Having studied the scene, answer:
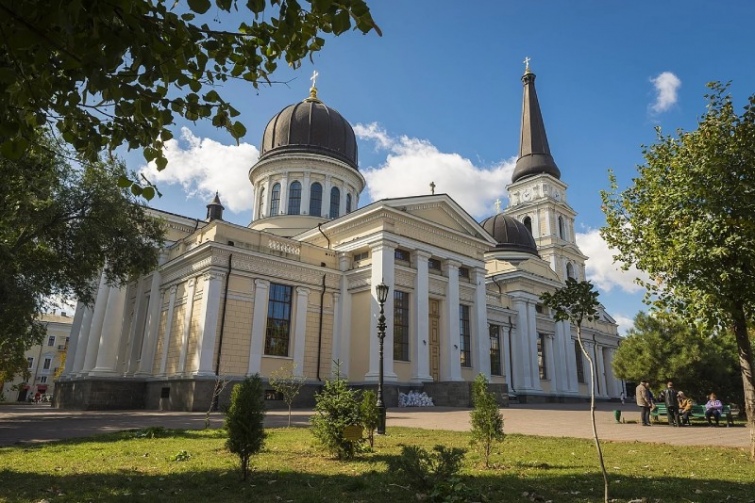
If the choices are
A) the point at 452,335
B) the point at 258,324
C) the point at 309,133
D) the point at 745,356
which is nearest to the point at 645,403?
the point at 745,356

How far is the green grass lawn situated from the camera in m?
5.99

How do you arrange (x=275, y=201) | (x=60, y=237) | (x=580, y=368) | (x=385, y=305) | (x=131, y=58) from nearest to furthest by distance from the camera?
(x=131, y=58) → (x=60, y=237) → (x=385, y=305) → (x=275, y=201) → (x=580, y=368)

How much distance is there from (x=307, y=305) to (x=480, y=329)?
10.7 m

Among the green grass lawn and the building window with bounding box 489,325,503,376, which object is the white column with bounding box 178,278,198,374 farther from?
the building window with bounding box 489,325,503,376

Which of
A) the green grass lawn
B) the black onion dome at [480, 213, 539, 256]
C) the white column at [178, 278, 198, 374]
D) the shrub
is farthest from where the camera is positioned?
the black onion dome at [480, 213, 539, 256]

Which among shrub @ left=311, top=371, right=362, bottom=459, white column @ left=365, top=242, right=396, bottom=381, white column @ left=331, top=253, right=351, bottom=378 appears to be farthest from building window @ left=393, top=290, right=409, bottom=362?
shrub @ left=311, top=371, right=362, bottom=459

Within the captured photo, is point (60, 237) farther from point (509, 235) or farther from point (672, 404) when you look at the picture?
point (509, 235)

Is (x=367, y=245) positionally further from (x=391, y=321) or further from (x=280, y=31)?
(x=280, y=31)

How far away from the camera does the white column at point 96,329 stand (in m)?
27.5

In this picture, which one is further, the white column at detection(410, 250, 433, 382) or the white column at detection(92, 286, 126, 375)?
the white column at detection(92, 286, 126, 375)

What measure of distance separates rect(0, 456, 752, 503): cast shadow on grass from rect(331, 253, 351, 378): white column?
18688 mm

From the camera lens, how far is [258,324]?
23.8 m

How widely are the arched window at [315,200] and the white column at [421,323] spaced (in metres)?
9.86

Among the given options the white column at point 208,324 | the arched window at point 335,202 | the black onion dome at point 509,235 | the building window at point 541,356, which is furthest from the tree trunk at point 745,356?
the black onion dome at point 509,235
